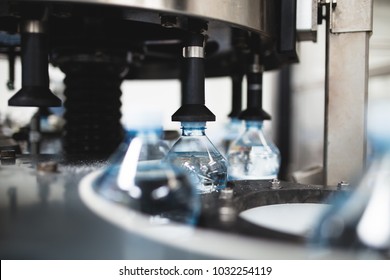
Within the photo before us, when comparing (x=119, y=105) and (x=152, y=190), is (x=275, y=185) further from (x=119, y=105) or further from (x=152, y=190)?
(x=119, y=105)

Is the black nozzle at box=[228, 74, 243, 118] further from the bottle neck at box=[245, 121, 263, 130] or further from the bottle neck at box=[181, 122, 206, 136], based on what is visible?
the bottle neck at box=[181, 122, 206, 136]

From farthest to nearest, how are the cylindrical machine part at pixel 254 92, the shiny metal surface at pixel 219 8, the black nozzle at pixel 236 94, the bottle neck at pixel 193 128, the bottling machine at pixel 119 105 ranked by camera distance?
the black nozzle at pixel 236 94
the cylindrical machine part at pixel 254 92
the bottle neck at pixel 193 128
the shiny metal surface at pixel 219 8
the bottling machine at pixel 119 105

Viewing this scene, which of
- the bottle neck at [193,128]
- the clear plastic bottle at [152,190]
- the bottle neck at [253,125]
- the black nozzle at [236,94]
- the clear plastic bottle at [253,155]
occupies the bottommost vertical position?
the clear plastic bottle at [253,155]

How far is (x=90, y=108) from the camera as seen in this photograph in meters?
0.95

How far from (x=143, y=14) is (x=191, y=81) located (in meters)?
0.12

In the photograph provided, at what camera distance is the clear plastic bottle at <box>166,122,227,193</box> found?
63 centimetres

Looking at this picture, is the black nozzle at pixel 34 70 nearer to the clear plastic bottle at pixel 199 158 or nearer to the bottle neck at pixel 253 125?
the clear plastic bottle at pixel 199 158

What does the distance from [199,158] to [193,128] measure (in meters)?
0.06

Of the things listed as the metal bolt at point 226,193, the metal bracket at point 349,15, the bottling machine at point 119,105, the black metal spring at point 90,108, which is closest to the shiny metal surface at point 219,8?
the bottling machine at point 119,105

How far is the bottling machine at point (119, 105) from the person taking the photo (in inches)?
14.6

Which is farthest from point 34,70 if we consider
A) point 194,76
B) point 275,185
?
point 275,185

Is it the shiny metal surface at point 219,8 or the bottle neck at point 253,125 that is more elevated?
the shiny metal surface at point 219,8

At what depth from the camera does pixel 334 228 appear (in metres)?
0.35

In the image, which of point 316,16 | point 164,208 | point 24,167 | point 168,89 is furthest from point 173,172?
point 168,89
